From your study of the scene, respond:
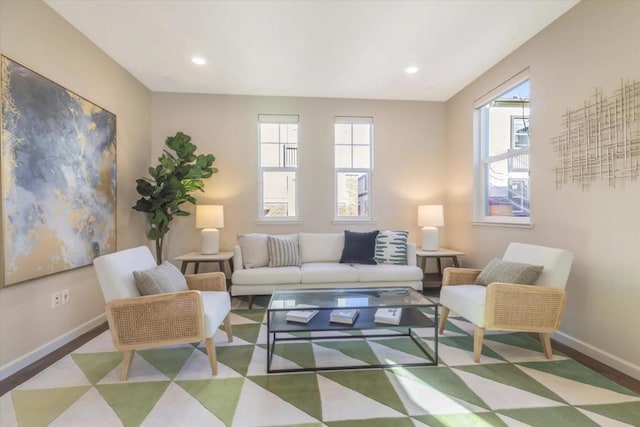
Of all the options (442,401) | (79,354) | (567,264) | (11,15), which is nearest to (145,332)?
(79,354)

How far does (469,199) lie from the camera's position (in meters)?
3.82

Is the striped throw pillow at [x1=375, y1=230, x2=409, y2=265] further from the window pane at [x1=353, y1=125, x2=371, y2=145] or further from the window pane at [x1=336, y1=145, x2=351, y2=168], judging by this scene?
the window pane at [x1=353, y1=125, x2=371, y2=145]

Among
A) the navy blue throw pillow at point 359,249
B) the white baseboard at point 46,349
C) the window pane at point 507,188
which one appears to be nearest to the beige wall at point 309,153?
the navy blue throw pillow at point 359,249

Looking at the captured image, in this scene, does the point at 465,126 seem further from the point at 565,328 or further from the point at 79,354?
the point at 79,354

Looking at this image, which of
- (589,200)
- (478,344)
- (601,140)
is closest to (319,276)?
(478,344)

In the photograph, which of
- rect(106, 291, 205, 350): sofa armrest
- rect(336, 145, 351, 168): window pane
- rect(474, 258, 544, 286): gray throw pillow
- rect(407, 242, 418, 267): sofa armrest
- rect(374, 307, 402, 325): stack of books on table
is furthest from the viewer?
rect(336, 145, 351, 168): window pane

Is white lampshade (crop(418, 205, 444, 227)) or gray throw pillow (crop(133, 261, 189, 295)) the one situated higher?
white lampshade (crop(418, 205, 444, 227))

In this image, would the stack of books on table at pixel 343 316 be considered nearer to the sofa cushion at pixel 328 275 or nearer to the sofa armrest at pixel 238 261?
the sofa cushion at pixel 328 275

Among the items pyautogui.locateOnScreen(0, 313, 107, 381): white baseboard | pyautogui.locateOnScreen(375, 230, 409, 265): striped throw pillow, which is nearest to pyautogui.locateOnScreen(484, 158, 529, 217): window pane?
pyautogui.locateOnScreen(375, 230, 409, 265): striped throw pillow

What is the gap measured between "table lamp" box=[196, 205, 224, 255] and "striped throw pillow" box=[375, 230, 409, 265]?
1978mm

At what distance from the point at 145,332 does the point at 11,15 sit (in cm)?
230

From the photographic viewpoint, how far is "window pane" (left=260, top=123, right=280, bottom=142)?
13.9 ft

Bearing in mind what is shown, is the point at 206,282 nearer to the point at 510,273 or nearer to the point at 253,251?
the point at 253,251

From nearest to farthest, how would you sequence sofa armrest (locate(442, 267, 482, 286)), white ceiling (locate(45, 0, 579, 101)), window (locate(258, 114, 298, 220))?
white ceiling (locate(45, 0, 579, 101)) → sofa armrest (locate(442, 267, 482, 286)) → window (locate(258, 114, 298, 220))
